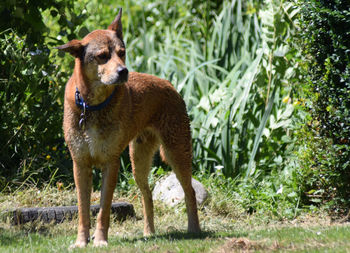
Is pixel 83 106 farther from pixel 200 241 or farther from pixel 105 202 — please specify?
pixel 200 241

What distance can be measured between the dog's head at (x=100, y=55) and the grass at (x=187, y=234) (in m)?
1.32

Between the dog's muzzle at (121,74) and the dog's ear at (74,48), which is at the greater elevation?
the dog's ear at (74,48)

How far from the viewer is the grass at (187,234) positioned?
13.0ft

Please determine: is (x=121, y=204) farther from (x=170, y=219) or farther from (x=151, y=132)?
(x=151, y=132)

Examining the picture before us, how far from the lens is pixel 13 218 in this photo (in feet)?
17.6

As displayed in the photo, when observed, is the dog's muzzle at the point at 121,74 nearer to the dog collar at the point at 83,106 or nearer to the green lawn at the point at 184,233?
the dog collar at the point at 83,106

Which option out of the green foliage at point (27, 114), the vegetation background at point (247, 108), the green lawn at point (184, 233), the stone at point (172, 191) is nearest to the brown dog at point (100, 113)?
the green lawn at point (184, 233)

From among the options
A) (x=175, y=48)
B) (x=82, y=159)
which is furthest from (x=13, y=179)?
(x=175, y=48)

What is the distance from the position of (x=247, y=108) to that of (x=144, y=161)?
2.49 meters

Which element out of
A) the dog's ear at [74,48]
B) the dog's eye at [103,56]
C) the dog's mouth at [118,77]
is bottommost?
the dog's mouth at [118,77]

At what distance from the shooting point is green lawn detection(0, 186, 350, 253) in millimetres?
3953

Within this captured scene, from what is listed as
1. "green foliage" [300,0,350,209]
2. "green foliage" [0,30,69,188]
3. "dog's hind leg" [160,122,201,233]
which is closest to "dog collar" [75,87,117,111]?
"dog's hind leg" [160,122,201,233]

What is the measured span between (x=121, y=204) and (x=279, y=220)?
174 centimetres

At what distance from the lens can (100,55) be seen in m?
4.19
